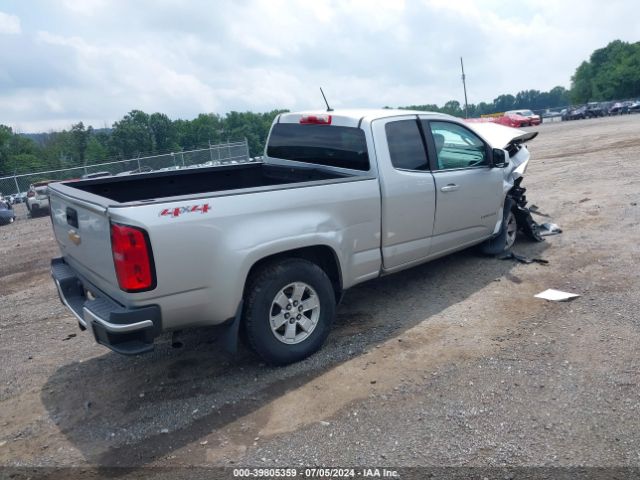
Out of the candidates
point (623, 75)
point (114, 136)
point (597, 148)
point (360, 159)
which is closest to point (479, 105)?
point (623, 75)

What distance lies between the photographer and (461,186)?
528 centimetres

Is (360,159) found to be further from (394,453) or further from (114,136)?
(114,136)

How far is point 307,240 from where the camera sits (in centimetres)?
392

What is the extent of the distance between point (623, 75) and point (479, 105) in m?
43.2

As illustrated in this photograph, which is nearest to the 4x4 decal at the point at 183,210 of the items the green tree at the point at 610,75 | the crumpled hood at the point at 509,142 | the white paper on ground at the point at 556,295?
the white paper on ground at the point at 556,295

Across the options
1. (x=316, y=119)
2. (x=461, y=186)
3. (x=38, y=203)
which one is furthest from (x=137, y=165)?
(x=461, y=186)

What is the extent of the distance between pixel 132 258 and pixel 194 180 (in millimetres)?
2464

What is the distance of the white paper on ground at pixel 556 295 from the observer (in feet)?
16.2

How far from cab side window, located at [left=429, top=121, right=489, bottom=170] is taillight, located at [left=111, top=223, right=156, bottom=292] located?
3.09 meters

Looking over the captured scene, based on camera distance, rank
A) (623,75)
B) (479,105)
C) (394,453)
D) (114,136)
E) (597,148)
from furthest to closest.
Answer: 1. (479,105)
2. (623,75)
3. (114,136)
4. (597,148)
5. (394,453)

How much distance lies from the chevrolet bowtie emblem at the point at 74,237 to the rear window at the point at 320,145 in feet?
7.67

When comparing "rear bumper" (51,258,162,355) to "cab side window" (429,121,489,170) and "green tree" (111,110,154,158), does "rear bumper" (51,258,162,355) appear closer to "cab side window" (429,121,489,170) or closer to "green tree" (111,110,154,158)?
"cab side window" (429,121,489,170)

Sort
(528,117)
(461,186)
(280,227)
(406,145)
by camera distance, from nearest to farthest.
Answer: (280,227)
(406,145)
(461,186)
(528,117)

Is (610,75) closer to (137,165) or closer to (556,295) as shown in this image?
(137,165)
